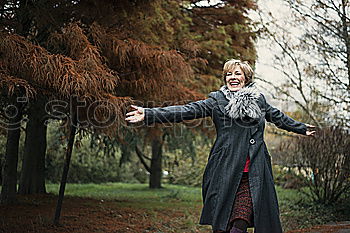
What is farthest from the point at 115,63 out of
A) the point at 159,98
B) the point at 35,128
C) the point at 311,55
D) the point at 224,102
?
the point at 311,55

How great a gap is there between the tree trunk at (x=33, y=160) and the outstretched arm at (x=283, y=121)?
19.9ft

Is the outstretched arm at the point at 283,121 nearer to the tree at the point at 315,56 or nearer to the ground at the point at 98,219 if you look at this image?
the ground at the point at 98,219

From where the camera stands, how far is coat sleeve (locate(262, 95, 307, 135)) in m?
3.37

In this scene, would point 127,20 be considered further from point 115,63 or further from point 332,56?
point 332,56

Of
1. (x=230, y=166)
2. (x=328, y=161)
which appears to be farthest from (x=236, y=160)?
(x=328, y=161)

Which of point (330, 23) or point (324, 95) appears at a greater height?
point (330, 23)

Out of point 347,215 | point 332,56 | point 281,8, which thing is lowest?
point 347,215

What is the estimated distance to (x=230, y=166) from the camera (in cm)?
308

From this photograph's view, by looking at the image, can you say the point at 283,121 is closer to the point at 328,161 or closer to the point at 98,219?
the point at 98,219

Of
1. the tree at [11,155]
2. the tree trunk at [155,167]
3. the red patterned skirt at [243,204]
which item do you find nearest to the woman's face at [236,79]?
the red patterned skirt at [243,204]

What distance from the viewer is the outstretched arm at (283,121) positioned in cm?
338

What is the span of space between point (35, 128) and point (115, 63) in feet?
11.9

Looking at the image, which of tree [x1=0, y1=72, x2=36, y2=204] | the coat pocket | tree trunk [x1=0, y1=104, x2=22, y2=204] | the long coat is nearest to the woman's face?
the long coat

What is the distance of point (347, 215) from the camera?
753 cm
